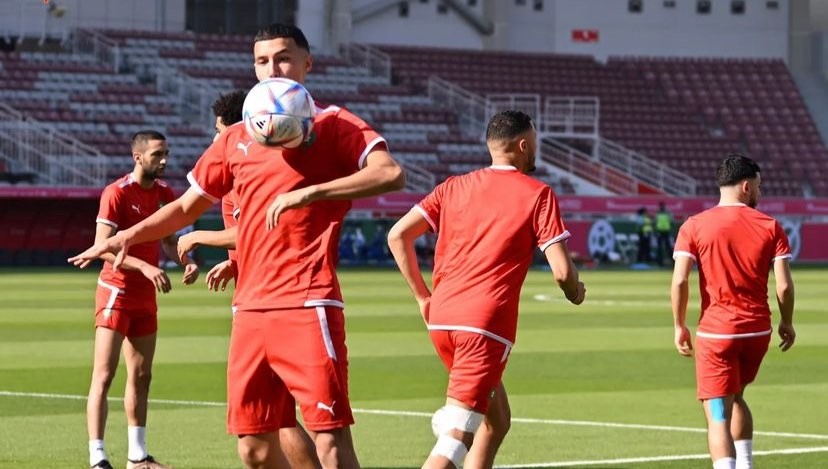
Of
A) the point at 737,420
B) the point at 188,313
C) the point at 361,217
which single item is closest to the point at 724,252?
the point at 737,420

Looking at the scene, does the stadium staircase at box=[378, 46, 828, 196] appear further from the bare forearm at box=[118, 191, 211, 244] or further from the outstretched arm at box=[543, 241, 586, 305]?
the bare forearm at box=[118, 191, 211, 244]

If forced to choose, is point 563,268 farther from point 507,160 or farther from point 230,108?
point 230,108

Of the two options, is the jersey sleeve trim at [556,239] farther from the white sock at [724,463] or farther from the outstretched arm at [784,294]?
the outstretched arm at [784,294]

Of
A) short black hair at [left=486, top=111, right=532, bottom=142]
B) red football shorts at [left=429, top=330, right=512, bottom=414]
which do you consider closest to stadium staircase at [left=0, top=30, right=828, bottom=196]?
short black hair at [left=486, top=111, right=532, bottom=142]

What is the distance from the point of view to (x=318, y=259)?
734 cm

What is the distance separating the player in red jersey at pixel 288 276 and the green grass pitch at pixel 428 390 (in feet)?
13.7

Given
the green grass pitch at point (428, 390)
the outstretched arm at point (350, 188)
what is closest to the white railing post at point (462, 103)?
the green grass pitch at point (428, 390)

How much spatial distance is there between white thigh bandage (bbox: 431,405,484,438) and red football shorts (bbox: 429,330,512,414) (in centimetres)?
4

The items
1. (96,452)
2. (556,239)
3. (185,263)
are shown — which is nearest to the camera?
(556,239)

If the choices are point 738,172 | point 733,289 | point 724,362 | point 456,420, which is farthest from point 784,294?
point 456,420

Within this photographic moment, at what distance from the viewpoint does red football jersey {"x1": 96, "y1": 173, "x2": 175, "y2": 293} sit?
11062 mm

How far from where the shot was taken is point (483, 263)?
8633 millimetres

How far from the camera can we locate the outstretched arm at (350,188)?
7.05 m

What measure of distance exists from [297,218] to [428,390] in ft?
31.1
